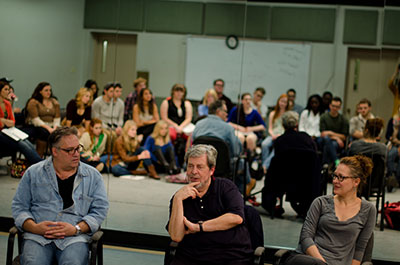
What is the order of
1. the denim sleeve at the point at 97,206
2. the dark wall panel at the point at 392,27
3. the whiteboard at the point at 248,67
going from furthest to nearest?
the whiteboard at the point at 248,67 < the dark wall panel at the point at 392,27 < the denim sleeve at the point at 97,206

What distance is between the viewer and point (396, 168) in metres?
5.57

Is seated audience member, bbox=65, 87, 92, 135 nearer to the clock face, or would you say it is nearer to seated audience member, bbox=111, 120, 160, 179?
seated audience member, bbox=111, 120, 160, 179

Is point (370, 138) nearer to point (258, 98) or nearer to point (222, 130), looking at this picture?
point (258, 98)

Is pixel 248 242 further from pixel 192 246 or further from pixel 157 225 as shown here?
pixel 157 225

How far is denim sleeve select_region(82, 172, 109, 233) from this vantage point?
12.8 feet

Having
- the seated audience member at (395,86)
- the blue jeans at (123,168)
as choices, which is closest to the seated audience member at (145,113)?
the blue jeans at (123,168)

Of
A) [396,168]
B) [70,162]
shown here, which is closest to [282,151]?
[396,168]

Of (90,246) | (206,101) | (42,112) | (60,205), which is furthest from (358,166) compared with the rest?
(42,112)

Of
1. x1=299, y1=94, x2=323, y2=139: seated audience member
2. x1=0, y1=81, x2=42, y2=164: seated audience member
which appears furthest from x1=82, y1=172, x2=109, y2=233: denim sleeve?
x1=299, y1=94, x2=323, y2=139: seated audience member

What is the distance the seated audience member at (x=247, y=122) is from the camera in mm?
5789

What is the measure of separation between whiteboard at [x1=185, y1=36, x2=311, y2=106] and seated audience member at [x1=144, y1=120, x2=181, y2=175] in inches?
16.8

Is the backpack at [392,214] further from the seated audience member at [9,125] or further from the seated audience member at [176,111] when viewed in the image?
the seated audience member at [9,125]

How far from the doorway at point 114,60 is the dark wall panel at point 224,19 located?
73 centimetres

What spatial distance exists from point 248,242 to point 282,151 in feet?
7.47
